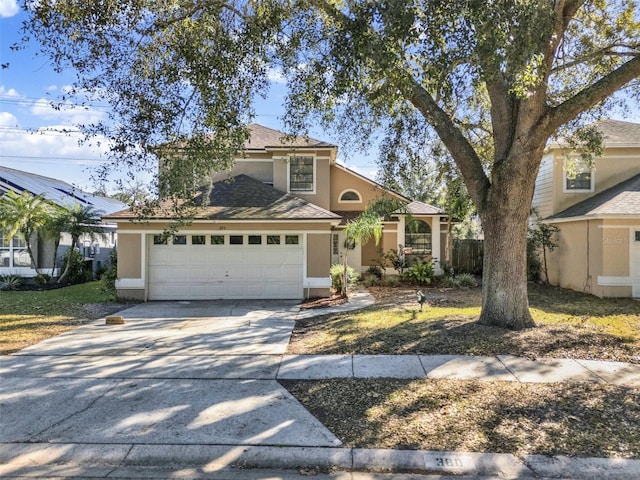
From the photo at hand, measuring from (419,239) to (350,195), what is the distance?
3986mm

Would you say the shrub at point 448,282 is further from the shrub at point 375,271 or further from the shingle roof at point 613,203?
the shingle roof at point 613,203

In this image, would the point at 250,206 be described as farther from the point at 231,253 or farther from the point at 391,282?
the point at 391,282

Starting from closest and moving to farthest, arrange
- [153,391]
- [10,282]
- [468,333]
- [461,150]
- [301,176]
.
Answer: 1. [153,391]
2. [468,333]
3. [461,150]
4. [10,282]
5. [301,176]

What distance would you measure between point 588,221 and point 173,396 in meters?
14.2

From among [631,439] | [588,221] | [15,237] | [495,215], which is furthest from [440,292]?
[15,237]

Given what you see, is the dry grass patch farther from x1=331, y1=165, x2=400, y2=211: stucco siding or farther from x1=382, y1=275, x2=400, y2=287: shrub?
x1=331, y1=165, x2=400, y2=211: stucco siding

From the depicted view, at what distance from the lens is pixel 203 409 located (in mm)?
4918

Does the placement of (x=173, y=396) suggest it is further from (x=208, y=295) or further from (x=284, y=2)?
(x=208, y=295)

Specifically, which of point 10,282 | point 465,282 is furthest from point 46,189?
point 465,282

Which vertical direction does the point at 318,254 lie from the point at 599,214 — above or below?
below

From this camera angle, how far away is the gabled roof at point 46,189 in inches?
709

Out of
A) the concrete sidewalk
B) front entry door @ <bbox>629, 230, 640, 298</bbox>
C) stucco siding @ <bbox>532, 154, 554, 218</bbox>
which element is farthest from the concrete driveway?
stucco siding @ <bbox>532, 154, 554, 218</bbox>

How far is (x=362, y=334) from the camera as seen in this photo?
8.40 m

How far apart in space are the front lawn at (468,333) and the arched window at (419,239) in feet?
26.2
